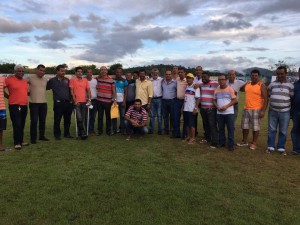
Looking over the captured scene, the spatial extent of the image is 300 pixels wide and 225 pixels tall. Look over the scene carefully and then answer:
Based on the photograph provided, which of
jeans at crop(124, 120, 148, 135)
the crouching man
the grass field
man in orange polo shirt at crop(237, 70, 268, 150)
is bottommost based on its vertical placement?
the grass field

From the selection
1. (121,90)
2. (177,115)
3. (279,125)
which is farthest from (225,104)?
(121,90)

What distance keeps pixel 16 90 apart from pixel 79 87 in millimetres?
1771

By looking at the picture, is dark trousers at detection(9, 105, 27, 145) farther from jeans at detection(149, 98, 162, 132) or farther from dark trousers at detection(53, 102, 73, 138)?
jeans at detection(149, 98, 162, 132)

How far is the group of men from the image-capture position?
25.0ft

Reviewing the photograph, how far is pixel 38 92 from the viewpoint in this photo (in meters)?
8.24

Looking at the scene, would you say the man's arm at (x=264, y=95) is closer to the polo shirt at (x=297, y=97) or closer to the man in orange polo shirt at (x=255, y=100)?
the man in orange polo shirt at (x=255, y=100)

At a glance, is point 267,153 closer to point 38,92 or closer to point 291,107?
point 291,107

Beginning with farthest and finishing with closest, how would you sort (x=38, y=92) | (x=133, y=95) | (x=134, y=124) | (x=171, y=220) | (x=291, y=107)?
(x=133, y=95) < (x=134, y=124) < (x=38, y=92) < (x=291, y=107) < (x=171, y=220)

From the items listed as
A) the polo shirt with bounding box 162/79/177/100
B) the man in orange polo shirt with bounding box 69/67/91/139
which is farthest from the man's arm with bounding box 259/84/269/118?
the man in orange polo shirt with bounding box 69/67/91/139

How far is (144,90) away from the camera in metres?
9.23

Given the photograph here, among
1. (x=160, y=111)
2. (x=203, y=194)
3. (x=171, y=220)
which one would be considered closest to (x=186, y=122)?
(x=160, y=111)

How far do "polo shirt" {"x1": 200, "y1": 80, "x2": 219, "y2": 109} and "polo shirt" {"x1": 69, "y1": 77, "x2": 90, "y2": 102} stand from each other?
3313 mm

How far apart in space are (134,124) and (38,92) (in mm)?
2710

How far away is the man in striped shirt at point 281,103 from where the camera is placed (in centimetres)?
743
